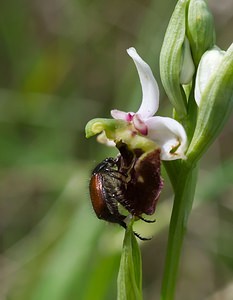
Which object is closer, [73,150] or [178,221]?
[178,221]

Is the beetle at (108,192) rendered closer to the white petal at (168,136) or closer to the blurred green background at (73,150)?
the white petal at (168,136)

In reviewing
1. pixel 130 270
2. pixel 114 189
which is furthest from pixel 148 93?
pixel 130 270

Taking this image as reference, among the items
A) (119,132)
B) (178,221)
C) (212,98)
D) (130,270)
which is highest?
(212,98)

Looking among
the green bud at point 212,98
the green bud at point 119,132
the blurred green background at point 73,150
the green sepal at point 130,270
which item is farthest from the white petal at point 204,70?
the blurred green background at point 73,150

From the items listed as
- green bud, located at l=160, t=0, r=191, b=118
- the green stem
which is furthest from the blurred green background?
green bud, located at l=160, t=0, r=191, b=118

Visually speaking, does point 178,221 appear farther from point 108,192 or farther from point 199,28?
point 199,28

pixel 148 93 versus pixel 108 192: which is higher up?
pixel 148 93

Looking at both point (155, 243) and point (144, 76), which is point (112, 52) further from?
point (144, 76)
